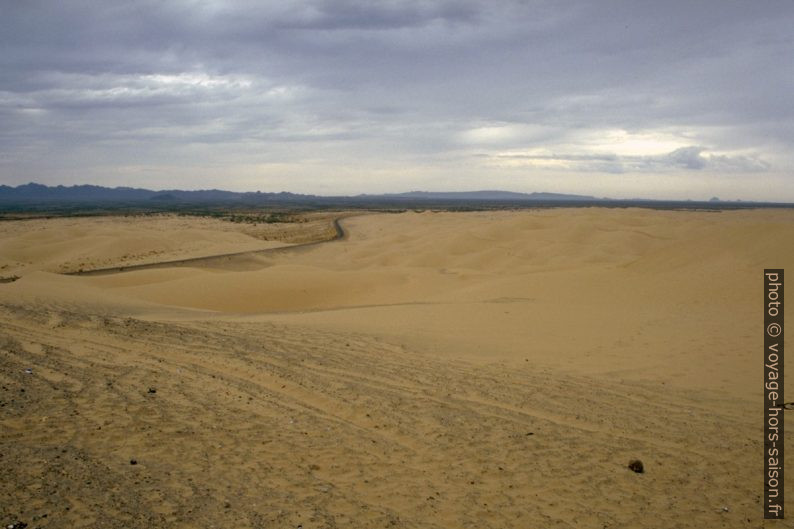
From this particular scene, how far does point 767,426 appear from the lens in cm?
701

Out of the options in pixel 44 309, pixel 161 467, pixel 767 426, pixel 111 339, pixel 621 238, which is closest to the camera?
pixel 161 467

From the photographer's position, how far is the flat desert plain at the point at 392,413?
15.1ft

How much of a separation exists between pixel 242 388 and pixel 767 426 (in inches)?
267

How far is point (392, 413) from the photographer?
22.1 feet

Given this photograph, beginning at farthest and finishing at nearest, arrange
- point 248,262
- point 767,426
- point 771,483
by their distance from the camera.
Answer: point 248,262 < point 767,426 < point 771,483

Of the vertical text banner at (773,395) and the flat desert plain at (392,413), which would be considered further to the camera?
the vertical text banner at (773,395)

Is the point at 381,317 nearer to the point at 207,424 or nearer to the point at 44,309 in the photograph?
the point at 44,309

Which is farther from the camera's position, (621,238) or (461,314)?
(621,238)

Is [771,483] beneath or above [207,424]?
beneath

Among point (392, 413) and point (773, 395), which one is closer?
point (392, 413)

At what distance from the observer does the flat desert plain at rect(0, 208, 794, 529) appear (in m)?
4.59

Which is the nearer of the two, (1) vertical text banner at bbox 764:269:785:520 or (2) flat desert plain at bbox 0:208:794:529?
(2) flat desert plain at bbox 0:208:794:529

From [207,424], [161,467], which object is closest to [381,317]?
[207,424]

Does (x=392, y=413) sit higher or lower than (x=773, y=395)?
higher
